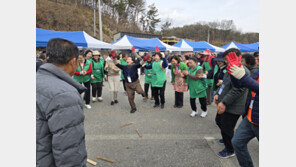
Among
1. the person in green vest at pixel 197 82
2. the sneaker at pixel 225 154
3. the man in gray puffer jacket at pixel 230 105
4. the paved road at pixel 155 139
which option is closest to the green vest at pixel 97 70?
the paved road at pixel 155 139

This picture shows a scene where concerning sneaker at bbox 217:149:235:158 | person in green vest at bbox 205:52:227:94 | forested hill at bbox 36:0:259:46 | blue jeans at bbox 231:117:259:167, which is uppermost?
forested hill at bbox 36:0:259:46

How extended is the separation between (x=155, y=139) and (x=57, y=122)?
2656 millimetres

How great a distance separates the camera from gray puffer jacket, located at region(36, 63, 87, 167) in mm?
1090

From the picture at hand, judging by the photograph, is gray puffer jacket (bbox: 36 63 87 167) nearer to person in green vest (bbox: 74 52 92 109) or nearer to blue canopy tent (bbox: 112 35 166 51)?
person in green vest (bbox: 74 52 92 109)

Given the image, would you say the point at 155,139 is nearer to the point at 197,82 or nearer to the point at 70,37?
the point at 197,82

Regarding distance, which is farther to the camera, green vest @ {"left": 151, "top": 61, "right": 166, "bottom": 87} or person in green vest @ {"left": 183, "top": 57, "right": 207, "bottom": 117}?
green vest @ {"left": 151, "top": 61, "right": 166, "bottom": 87}

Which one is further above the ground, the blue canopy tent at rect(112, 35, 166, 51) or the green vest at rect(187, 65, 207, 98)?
the blue canopy tent at rect(112, 35, 166, 51)

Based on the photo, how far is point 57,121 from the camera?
1092 millimetres

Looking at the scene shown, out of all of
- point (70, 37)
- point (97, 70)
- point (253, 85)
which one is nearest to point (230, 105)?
point (253, 85)

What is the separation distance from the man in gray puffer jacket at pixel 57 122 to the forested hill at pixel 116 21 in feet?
88.2

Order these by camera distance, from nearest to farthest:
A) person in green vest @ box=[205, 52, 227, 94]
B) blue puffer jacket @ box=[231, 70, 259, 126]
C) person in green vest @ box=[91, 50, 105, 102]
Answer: blue puffer jacket @ box=[231, 70, 259, 126] → person in green vest @ box=[205, 52, 227, 94] → person in green vest @ box=[91, 50, 105, 102]

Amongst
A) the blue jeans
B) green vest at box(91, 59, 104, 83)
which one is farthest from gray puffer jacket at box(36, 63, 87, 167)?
green vest at box(91, 59, 104, 83)

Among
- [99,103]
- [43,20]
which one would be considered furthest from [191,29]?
[99,103]

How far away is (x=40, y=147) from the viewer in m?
1.16
